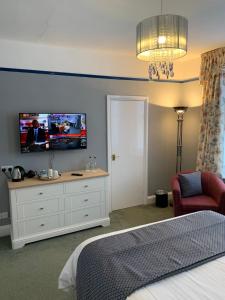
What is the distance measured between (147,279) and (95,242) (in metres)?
0.55

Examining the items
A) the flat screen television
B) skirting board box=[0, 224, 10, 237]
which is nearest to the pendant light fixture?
the flat screen television

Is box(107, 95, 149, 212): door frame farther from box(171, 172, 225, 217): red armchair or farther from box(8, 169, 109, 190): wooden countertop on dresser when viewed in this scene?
box(171, 172, 225, 217): red armchair

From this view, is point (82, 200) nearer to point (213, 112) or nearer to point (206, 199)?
point (206, 199)

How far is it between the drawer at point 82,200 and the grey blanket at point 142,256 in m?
1.52

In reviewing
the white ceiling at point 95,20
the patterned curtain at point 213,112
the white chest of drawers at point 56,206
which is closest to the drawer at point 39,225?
the white chest of drawers at point 56,206

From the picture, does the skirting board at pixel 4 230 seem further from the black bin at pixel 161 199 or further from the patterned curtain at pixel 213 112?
the patterned curtain at pixel 213 112

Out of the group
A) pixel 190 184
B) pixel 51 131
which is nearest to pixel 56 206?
pixel 51 131

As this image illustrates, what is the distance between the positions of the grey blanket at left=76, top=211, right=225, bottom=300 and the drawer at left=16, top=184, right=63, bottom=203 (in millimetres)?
1491

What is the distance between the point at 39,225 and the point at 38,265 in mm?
575

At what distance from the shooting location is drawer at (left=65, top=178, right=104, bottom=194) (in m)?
3.27

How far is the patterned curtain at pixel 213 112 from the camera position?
144 inches

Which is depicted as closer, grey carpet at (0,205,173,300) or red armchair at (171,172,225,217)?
grey carpet at (0,205,173,300)

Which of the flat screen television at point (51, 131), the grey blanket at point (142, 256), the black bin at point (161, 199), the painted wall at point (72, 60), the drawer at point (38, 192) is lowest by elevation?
the black bin at point (161, 199)

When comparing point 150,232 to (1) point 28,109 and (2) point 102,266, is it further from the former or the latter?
(1) point 28,109
